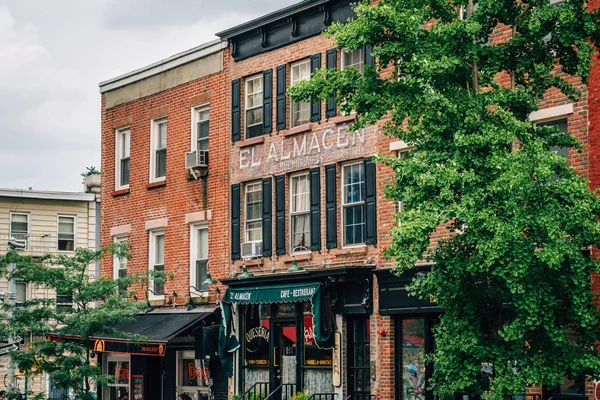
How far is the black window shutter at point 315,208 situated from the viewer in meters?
26.5

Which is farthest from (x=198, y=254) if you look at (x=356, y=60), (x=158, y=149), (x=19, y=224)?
(x=19, y=224)

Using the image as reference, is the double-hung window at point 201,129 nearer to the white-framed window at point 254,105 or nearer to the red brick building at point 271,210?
the red brick building at point 271,210

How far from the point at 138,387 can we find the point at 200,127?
7699 millimetres

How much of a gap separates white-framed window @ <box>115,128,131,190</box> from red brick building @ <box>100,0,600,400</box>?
0.05 meters

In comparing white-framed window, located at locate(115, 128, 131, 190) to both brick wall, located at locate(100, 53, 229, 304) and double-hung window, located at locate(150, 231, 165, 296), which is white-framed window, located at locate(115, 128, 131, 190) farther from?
double-hung window, located at locate(150, 231, 165, 296)

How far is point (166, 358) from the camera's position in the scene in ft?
102

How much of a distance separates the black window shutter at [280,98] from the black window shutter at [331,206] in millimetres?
2340

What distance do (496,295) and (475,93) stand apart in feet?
10.2

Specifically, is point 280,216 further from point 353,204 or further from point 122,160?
point 122,160

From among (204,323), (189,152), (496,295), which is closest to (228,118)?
(189,152)

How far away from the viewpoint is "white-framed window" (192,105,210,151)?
3065cm

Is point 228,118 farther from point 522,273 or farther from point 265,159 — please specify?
point 522,273

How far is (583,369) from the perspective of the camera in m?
16.6

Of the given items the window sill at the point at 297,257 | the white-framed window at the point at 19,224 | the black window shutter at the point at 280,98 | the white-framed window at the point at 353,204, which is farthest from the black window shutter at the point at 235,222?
the white-framed window at the point at 19,224
